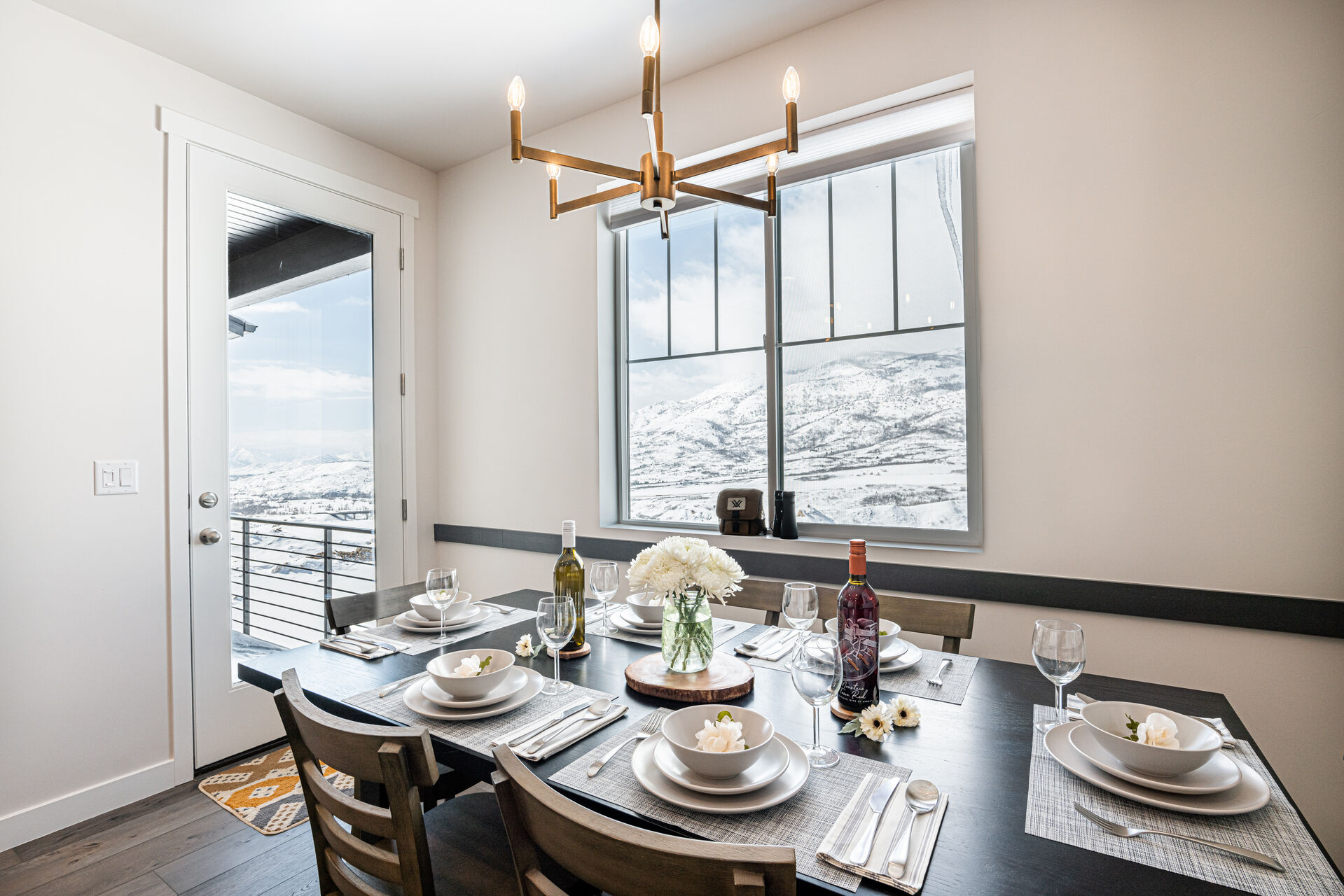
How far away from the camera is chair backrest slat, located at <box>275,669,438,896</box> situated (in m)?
0.90

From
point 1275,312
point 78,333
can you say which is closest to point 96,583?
point 78,333

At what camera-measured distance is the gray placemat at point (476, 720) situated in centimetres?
Result: 112

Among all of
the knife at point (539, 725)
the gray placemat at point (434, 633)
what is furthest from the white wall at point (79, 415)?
the knife at point (539, 725)

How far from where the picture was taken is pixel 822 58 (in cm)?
238

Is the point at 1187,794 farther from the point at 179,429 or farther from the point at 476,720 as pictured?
the point at 179,429

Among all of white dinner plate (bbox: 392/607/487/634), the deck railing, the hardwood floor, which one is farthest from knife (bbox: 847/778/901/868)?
the deck railing

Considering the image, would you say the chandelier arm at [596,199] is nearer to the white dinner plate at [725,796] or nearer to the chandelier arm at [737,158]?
the chandelier arm at [737,158]

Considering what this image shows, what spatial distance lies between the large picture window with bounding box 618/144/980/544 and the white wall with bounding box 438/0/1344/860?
0.79ft

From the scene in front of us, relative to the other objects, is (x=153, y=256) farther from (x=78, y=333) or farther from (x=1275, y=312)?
(x=1275, y=312)

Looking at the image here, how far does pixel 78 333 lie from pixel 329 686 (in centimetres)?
182

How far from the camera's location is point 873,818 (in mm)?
867

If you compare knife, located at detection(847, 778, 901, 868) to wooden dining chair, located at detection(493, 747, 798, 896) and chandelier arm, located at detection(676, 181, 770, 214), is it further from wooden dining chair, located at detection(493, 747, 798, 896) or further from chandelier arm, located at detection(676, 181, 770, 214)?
chandelier arm, located at detection(676, 181, 770, 214)

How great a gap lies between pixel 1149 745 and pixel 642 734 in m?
0.74

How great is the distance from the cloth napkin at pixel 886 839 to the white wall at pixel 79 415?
262 centimetres
